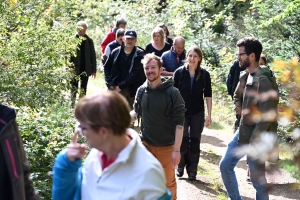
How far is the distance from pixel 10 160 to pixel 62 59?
5.89 m

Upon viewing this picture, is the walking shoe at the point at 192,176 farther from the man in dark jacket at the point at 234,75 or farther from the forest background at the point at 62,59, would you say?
the forest background at the point at 62,59

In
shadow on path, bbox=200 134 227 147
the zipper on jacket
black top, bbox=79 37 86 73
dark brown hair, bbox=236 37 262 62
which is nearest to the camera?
the zipper on jacket

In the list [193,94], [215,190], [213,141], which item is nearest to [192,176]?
[215,190]

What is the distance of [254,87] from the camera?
19.0ft

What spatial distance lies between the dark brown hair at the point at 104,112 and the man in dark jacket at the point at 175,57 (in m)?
6.31

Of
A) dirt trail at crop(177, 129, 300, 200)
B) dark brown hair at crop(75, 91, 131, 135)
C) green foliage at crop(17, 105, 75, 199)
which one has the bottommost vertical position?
dirt trail at crop(177, 129, 300, 200)

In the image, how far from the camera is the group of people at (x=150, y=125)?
2676 mm

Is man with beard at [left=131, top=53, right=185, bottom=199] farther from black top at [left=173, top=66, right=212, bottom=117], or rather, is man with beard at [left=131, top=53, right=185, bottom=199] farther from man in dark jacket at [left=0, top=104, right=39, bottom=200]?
man in dark jacket at [left=0, top=104, right=39, bottom=200]

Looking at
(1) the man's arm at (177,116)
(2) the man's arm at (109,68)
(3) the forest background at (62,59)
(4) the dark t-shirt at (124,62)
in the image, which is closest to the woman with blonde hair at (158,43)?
(4) the dark t-shirt at (124,62)

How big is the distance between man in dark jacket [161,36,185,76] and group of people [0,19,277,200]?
17 millimetres

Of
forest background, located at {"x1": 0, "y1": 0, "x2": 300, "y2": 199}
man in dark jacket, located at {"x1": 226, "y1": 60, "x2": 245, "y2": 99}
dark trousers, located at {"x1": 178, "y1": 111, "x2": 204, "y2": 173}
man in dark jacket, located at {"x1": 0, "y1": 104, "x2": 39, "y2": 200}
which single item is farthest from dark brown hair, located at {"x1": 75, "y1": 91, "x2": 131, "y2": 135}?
man in dark jacket, located at {"x1": 226, "y1": 60, "x2": 245, "y2": 99}

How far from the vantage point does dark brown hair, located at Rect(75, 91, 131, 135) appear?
264 cm

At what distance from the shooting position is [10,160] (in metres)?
2.81

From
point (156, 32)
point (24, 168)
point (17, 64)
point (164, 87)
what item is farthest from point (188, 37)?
point (24, 168)
